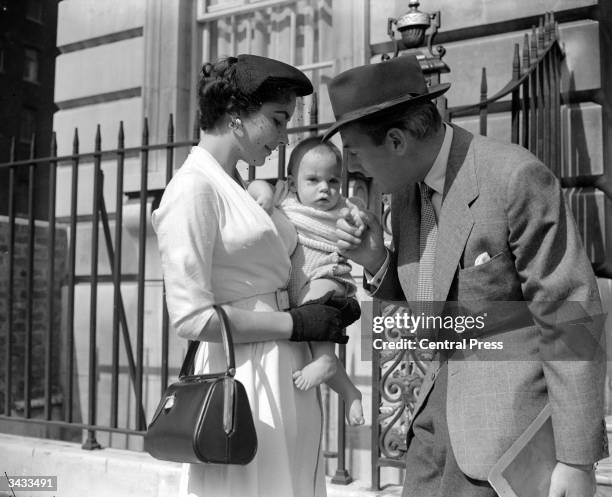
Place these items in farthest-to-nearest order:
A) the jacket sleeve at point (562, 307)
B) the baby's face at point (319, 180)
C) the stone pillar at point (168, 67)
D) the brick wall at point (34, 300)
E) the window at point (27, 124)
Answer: the window at point (27, 124), the stone pillar at point (168, 67), the brick wall at point (34, 300), the baby's face at point (319, 180), the jacket sleeve at point (562, 307)

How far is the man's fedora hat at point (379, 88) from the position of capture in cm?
210

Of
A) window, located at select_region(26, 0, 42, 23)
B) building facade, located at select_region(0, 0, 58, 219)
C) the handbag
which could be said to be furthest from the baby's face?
window, located at select_region(26, 0, 42, 23)

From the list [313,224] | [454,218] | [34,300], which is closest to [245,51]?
[34,300]

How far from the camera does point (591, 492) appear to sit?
1842 millimetres

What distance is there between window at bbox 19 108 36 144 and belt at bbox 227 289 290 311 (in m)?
33.1

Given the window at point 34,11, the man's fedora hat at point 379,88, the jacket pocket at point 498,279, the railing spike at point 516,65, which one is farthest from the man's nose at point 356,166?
the window at point 34,11

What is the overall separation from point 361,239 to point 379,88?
48cm

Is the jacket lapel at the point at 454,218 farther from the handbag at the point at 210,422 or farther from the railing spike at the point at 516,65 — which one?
the railing spike at the point at 516,65

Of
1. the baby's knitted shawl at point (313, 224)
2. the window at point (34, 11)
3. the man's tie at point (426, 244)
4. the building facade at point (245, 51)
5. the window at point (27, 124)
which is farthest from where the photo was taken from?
the window at point (27, 124)

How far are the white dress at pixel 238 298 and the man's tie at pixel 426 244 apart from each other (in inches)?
18.5

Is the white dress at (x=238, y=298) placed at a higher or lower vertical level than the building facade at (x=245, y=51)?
lower

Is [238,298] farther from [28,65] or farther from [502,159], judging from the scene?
[28,65]

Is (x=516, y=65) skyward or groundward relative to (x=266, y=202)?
skyward

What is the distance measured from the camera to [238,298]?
7.82ft
